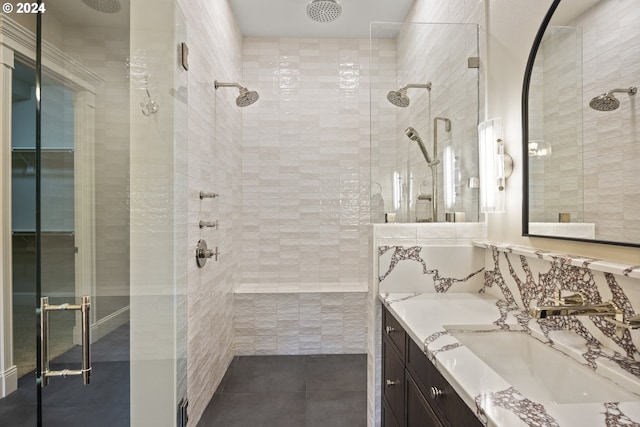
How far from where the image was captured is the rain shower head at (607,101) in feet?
3.12

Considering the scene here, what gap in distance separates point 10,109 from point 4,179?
0.20m

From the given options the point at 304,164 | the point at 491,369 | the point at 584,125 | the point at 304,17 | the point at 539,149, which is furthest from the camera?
the point at 304,164

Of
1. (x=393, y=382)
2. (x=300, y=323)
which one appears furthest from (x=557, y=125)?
(x=300, y=323)

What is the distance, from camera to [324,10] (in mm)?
2689

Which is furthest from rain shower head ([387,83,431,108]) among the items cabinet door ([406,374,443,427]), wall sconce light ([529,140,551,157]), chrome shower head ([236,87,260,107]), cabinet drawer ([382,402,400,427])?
cabinet drawer ([382,402,400,427])

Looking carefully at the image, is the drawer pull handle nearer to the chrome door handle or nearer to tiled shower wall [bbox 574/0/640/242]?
tiled shower wall [bbox 574/0/640/242]

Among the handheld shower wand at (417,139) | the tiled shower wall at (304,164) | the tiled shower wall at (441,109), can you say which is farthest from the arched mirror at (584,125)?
the tiled shower wall at (304,164)

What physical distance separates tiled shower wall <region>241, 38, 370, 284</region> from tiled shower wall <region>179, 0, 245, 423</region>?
8.2 inches

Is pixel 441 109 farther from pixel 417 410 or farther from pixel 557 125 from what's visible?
pixel 417 410

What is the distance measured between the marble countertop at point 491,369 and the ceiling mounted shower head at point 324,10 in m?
2.29

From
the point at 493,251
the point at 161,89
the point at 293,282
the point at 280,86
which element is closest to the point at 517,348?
the point at 493,251

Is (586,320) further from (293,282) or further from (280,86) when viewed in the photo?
(280,86)

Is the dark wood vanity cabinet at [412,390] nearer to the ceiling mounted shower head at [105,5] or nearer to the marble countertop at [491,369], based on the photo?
the marble countertop at [491,369]

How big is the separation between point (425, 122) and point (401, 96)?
226 mm
